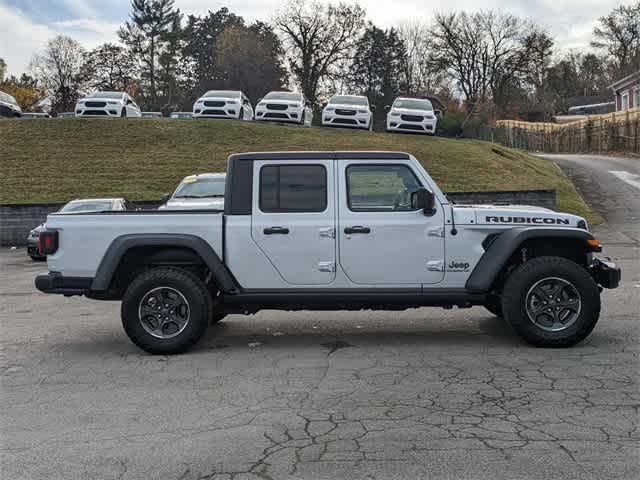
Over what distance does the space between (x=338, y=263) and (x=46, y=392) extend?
8.97 ft

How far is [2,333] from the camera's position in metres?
8.16

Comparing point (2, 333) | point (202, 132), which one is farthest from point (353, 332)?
point (202, 132)

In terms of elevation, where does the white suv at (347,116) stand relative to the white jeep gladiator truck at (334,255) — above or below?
above

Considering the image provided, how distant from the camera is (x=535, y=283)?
22.0 ft

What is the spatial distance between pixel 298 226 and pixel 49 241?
7.70 ft

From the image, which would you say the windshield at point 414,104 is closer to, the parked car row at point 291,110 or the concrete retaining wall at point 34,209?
the parked car row at point 291,110

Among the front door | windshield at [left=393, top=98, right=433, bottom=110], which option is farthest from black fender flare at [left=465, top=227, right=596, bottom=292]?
windshield at [left=393, top=98, right=433, bottom=110]

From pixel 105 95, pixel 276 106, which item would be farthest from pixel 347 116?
pixel 105 95

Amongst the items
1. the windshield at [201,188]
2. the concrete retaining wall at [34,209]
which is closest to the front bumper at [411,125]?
the concrete retaining wall at [34,209]

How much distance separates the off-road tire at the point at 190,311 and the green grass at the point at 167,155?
49.1 feet

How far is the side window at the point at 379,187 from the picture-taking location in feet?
22.9

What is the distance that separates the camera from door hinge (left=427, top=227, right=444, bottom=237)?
686 cm

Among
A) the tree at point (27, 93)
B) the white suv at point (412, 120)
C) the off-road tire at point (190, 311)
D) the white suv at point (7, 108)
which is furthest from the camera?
the tree at point (27, 93)

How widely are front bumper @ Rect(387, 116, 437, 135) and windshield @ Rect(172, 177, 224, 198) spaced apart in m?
16.6
